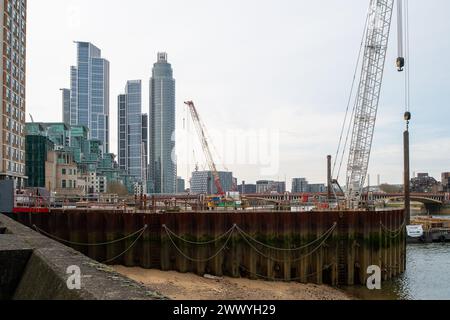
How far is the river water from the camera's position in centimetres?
2738

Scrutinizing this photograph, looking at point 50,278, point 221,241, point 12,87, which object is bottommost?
point 221,241

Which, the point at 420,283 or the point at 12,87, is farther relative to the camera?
the point at 12,87

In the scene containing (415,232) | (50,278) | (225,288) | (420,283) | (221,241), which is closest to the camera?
(50,278)

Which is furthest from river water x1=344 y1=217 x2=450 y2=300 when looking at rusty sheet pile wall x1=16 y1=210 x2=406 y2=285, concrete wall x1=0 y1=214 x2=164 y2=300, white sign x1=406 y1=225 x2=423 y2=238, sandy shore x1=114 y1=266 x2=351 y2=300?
concrete wall x1=0 y1=214 x2=164 y2=300

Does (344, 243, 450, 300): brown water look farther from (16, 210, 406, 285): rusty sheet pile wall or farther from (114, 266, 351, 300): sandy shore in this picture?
(114, 266, 351, 300): sandy shore

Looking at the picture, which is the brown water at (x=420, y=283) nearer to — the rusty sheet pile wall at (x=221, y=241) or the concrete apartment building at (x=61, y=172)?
the rusty sheet pile wall at (x=221, y=241)

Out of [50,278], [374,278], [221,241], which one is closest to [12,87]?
[221,241]

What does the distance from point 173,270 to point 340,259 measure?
11.1 meters

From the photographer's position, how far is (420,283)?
3212cm

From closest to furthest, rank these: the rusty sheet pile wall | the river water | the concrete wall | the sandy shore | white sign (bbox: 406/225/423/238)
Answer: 1. the concrete wall
2. the sandy shore
3. the river water
4. the rusty sheet pile wall
5. white sign (bbox: 406/225/423/238)

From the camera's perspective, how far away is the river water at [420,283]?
27375 mm

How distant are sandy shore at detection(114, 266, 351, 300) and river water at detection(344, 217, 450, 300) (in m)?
2.83

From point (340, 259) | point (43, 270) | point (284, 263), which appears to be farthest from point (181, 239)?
point (43, 270)

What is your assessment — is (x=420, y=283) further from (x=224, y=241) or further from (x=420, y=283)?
(x=224, y=241)
